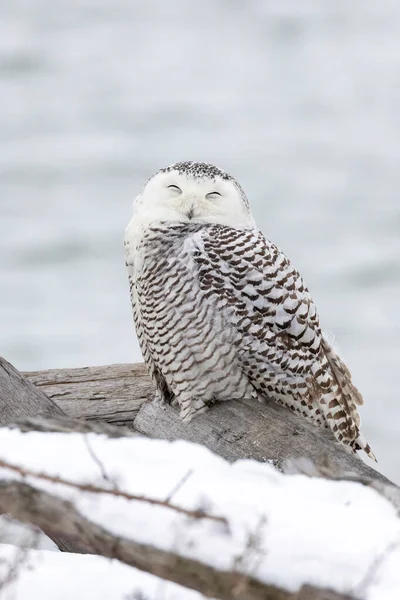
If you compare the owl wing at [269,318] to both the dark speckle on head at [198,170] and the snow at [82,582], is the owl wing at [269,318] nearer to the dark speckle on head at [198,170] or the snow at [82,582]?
the dark speckle on head at [198,170]

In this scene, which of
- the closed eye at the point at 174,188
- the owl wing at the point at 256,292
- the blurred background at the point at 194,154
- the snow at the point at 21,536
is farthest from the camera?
the blurred background at the point at 194,154

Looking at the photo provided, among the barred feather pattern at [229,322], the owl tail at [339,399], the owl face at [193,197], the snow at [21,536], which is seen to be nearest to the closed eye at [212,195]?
the owl face at [193,197]

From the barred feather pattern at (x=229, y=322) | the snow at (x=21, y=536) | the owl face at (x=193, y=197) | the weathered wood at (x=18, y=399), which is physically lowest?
the snow at (x=21, y=536)

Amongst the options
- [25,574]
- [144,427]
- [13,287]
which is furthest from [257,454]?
[13,287]

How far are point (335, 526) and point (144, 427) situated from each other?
2208 mm

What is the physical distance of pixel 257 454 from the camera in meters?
3.58

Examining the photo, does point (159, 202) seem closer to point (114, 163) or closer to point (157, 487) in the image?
point (157, 487)

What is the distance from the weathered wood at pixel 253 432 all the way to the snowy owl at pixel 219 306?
70 mm

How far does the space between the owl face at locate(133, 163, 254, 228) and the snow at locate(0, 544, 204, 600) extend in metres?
1.78

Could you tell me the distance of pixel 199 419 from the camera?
3.92 m

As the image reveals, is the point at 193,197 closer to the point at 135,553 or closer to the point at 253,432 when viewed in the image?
the point at 253,432

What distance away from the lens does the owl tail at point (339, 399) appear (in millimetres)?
3982

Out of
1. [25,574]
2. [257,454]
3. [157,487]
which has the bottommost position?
[25,574]

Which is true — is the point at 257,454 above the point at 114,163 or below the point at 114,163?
below
